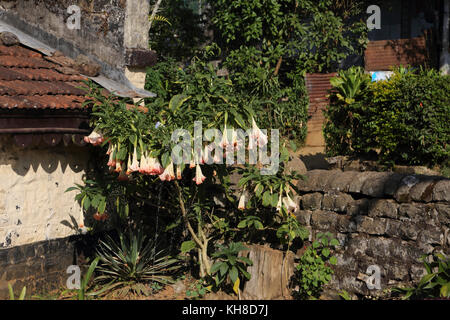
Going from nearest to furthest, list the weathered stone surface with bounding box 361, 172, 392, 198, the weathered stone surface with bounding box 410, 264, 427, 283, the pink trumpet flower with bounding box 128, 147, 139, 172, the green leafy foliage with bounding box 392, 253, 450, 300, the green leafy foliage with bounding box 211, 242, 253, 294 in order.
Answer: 1. the green leafy foliage with bounding box 392, 253, 450, 300
2. the pink trumpet flower with bounding box 128, 147, 139, 172
3. the weathered stone surface with bounding box 410, 264, 427, 283
4. the green leafy foliage with bounding box 211, 242, 253, 294
5. the weathered stone surface with bounding box 361, 172, 392, 198

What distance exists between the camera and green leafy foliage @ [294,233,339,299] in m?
6.08

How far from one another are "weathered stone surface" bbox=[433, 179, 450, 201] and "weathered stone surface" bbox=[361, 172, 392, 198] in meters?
0.70

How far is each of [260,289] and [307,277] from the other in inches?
24.5

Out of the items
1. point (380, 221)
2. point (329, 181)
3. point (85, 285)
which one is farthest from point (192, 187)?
point (380, 221)

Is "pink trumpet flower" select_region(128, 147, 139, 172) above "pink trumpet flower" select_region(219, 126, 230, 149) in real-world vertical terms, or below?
below

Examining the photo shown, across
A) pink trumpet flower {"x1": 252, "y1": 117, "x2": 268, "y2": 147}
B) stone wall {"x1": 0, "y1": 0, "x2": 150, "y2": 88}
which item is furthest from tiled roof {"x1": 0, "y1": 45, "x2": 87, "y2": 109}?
pink trumpet flower {"x1": 252, "y1": 117, "x2": 268, "y2": 147}

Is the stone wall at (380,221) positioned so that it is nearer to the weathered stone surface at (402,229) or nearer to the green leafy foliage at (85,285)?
the weathered stone surface at (402,229)

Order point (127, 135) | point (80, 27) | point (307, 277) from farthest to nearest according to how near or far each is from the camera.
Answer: point (80, 27), point (307, 277), point (127, 135)

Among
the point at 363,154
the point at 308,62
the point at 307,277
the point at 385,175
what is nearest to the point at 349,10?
the point at 308,62

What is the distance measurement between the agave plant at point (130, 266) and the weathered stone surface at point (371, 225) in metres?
2.64

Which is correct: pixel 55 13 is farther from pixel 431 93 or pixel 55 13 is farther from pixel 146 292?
pixel 431 93

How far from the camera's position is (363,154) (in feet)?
25.0

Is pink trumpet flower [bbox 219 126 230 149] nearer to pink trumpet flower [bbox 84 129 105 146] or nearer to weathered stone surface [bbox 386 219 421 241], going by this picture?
pink trumpet flower [bbox 84 129 105 146]

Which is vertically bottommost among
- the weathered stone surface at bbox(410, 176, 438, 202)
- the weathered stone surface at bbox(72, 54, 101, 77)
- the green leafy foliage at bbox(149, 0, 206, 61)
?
the weathered stone surface at bbox(410, 176, 438, 202)
